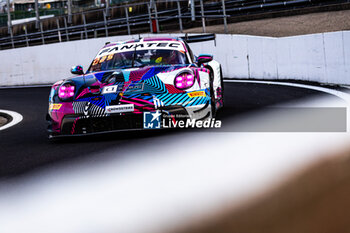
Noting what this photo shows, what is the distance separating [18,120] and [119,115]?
405 cm

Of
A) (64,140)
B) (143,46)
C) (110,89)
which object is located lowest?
(64,140)

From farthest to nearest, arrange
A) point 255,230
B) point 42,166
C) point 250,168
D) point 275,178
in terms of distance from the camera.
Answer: point 42,166, point 250,168, point 275,178, point 255,230

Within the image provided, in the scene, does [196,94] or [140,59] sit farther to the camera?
[140,59]

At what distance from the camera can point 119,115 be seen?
20.6 feet

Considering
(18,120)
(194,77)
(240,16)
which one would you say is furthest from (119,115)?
(240,16)

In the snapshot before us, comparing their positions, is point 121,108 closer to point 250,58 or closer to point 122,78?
point 122,78

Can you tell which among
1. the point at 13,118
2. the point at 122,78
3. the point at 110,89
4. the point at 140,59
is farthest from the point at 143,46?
the point at 13,118

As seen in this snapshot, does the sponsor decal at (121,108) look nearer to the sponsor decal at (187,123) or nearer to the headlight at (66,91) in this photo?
the sponsor decal at (187,123)

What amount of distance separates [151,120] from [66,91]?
1032mm

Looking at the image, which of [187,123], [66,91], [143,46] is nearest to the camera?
[187,123]

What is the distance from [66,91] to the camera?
261 inches

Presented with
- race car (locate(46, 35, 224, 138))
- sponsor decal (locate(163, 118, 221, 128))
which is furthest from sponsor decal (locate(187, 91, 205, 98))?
sponsor decal (locate(163, 118, 221, 128))

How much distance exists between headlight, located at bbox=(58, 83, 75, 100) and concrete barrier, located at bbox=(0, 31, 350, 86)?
643 cm

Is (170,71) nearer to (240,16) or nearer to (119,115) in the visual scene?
(119,115)
